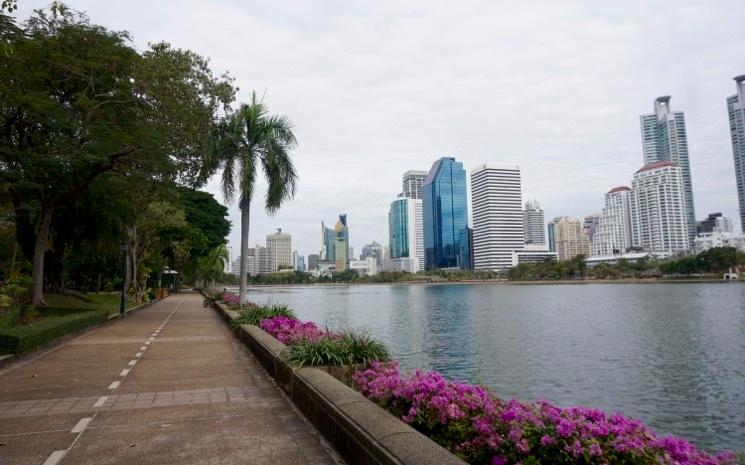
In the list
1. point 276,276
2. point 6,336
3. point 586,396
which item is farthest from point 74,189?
point 276,276

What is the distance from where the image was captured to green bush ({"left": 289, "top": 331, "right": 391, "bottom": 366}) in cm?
750

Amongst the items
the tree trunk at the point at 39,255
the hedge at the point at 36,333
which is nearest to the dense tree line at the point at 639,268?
the tree trunk at the point at 39,255

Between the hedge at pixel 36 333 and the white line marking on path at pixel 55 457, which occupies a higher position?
the hedge at pixel 36 333

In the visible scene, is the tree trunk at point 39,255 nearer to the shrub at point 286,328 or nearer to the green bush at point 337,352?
the shrub at point 286,328

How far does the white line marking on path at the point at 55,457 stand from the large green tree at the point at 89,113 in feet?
45.7

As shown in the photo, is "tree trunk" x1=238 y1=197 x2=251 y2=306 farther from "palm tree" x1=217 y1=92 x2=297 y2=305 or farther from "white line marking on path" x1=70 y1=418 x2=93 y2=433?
"white line marking on path" x1=70 y1=418 x2=93 y2=433

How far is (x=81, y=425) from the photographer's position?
6223 millimetres

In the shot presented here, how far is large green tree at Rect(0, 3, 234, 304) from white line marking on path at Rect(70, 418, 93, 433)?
1275 cm

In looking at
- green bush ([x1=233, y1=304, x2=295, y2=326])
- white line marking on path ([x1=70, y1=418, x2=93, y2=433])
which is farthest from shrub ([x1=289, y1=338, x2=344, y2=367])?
green bush ([x1=233, y1=304, x2=295, y2=326])

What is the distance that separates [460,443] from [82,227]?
92.5ft

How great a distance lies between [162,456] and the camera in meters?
5.01

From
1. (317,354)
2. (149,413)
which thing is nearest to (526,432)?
(317,354)

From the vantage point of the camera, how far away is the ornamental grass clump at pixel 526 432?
3512mm

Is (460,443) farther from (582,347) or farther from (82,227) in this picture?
(82,227)
